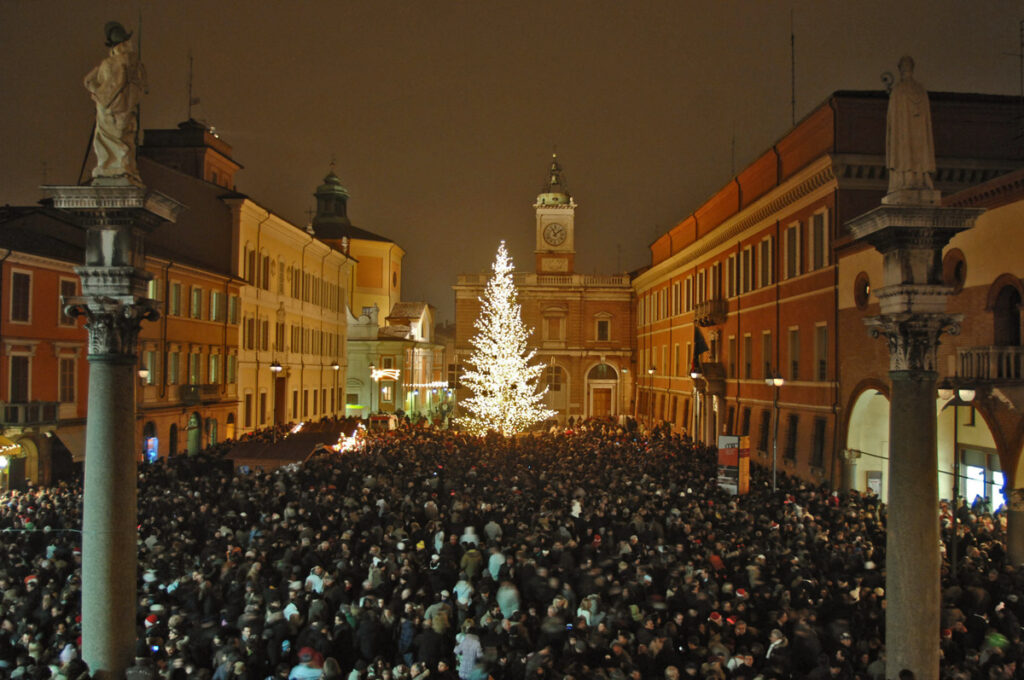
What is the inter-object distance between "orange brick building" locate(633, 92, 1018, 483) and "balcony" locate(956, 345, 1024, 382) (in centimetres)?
470

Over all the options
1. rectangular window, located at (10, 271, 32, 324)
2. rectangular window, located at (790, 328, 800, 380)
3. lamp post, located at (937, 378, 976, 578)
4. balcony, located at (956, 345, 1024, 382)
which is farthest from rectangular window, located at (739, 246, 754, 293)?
rectangular window, located at (10, 271, 32, 324)

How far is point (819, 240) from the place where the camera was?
29406 mm

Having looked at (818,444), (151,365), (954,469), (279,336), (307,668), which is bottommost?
(307,668)

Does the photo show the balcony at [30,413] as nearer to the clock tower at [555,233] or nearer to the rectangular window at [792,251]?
the rectangular window at [792,251]

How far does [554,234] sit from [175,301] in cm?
4264

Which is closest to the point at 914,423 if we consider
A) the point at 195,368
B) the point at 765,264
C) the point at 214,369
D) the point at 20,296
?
the point at 20,296

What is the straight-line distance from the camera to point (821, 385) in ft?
95.5

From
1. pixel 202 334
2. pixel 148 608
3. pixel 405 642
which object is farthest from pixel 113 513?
pixel 202 334

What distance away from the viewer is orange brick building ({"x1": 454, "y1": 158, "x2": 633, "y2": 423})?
7031 centimetres

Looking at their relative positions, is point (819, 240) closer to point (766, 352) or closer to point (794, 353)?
point (794, 353)

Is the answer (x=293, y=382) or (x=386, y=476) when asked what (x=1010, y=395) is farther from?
(x=293, y=382)

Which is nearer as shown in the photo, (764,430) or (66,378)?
(66,378)

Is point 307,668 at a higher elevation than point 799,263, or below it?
below

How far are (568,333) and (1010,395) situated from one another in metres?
52.9
